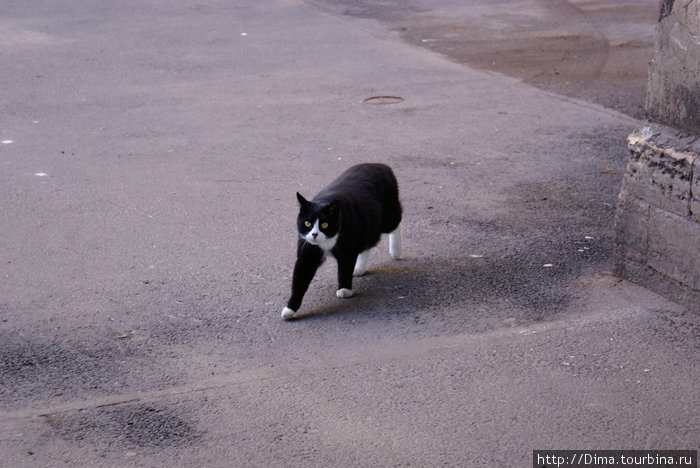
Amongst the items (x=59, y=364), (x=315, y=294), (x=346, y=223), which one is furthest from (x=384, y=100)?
(x=59, y=364)

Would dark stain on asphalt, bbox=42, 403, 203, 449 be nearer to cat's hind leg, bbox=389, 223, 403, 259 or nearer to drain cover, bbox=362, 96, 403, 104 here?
cat's hind leg, bbox=389, 223, 403, 259

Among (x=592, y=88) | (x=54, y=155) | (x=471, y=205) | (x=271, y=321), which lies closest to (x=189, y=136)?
(x=54, y=155)

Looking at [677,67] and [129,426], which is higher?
[677,67]

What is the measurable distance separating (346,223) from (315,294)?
2.23 ft

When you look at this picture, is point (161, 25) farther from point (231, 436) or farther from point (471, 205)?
point (231, 436)

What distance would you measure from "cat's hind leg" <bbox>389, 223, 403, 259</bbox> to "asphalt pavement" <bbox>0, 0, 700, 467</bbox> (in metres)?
0.14

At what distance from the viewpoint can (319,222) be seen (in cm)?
541

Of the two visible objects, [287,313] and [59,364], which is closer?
A: [59,364]

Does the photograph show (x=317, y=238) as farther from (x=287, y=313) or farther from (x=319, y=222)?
(x=287, y=313)

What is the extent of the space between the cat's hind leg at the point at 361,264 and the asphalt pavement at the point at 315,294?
107 millimetres

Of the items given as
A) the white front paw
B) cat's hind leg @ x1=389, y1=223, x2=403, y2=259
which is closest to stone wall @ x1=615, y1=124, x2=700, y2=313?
cat's hind leg @ x1=389, y1=223, x2=403, y2=259

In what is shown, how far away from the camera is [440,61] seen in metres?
13.3

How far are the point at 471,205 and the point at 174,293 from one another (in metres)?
2.88

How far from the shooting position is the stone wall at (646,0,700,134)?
5.26 metres
